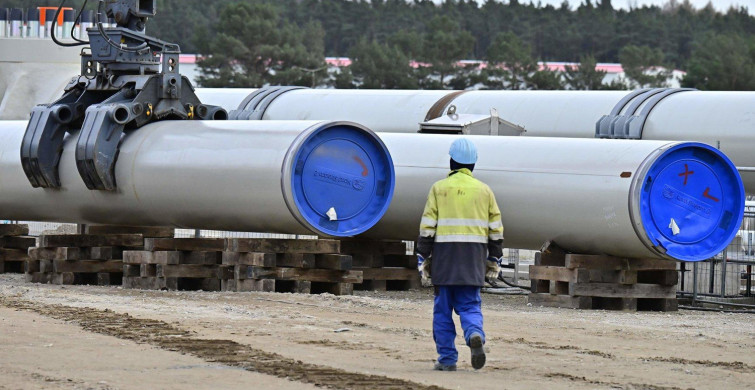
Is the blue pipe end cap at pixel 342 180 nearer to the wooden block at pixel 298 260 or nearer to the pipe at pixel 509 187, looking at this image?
the pipe at pixel 509 187

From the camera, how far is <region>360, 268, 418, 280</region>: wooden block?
15.9 m

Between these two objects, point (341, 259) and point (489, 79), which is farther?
point (489, 79)

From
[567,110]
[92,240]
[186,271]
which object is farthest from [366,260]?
[567,110]

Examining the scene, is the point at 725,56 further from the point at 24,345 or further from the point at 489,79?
the point at 24,345

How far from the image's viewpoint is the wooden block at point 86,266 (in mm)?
16266

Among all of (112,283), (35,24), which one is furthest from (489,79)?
(112,283)

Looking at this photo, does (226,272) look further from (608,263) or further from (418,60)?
(418,60)

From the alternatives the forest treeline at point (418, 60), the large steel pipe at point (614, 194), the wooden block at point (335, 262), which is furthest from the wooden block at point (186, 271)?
the forest treeline at point (418, 60)

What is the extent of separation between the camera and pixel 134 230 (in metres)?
16.5

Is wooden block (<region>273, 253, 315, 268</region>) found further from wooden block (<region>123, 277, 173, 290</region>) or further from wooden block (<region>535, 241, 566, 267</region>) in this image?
wooden block (<region>535, 241, 566, 267</region>)

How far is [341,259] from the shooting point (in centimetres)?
1472

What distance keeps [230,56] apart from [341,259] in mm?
56103

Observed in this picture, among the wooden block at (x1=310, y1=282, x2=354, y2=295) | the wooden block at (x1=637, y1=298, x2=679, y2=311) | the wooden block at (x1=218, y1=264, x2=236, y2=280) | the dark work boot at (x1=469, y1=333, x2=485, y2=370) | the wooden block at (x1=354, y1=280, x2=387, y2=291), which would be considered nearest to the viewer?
the dark work boot at (x1=469, y1=333, x2=485, y2=370)

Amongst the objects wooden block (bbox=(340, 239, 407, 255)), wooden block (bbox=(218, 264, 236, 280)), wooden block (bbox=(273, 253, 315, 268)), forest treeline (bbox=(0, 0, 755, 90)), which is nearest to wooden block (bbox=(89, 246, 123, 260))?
Result: wooden block (bbox=(218, 264, 236, 280))
